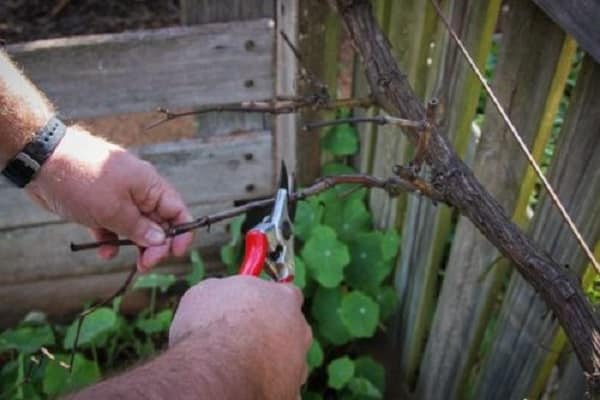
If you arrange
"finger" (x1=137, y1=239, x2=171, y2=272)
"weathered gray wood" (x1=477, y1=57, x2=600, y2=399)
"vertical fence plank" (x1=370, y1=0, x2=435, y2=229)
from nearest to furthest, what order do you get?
"weathered gray wood" (x1=477, y1=57, x2=600, y2=399) → "finger" (x1=137, y1=239, x2=171, y2=272) → "vertical fence plank" (x1=370, y1=0, x2=435, y2=229)

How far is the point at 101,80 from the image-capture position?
2336 millimetres

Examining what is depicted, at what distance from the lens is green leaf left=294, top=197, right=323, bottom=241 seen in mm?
2584

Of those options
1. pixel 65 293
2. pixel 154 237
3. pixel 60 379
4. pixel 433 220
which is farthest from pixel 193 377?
pixel 65 293

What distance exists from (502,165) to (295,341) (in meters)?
0.70

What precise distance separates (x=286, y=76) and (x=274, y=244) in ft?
3.84

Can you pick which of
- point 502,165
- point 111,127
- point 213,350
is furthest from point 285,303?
point 111,127

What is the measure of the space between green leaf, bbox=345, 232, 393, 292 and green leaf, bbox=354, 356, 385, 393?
23 centimetres

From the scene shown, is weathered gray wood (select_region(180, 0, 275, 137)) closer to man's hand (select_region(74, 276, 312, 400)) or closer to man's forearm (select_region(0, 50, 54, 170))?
man's forearm (select_region(0, 50, 54, 170))

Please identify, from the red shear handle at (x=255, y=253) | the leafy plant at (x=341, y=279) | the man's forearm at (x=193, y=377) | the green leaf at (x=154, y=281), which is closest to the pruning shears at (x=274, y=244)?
the red shear handle at (x=255, y=253)

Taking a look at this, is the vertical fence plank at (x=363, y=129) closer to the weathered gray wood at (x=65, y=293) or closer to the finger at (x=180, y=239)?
the weathered gray wood at (x=65, y=293)

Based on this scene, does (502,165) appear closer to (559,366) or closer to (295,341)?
(559,366)

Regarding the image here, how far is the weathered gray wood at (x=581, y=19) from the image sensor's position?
1.21 m

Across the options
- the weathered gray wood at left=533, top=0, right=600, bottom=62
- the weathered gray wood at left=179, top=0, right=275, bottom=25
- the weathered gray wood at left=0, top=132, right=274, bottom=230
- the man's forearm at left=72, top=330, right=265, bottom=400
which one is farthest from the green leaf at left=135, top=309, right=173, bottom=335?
the weathered gray wood at left=533, top=0, right=600, bottom=62

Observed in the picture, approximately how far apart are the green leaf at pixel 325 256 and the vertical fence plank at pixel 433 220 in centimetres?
20
